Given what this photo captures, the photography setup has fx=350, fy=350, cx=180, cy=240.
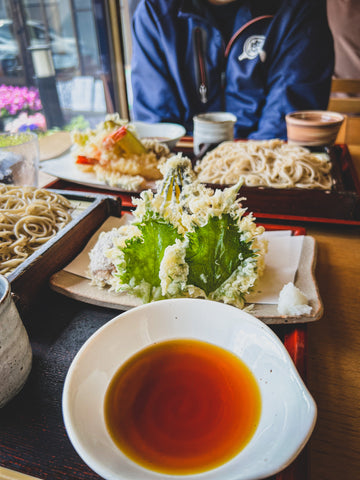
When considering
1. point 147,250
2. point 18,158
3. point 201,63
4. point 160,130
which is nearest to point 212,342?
point 147,250

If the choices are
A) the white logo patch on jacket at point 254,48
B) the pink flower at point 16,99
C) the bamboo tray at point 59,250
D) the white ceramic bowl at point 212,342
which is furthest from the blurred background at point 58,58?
the white ceramic bowl at point 212,342

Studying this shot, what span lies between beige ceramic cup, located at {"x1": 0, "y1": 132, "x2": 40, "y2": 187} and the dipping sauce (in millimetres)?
1366

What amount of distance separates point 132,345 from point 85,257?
0.57 meters

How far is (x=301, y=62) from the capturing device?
3596mm

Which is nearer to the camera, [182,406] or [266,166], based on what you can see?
[182,406]

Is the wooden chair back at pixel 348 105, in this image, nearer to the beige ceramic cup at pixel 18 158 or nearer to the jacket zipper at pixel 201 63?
the jacket zipper at pixel 201 63

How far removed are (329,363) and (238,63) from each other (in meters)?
3.48

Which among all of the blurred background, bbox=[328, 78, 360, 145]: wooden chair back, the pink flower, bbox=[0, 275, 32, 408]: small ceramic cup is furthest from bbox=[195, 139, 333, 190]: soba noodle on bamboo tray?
the pink flower

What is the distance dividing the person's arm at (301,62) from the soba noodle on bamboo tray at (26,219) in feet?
8.09

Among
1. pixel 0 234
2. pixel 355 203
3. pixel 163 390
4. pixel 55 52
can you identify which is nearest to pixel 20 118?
pixel 55 52

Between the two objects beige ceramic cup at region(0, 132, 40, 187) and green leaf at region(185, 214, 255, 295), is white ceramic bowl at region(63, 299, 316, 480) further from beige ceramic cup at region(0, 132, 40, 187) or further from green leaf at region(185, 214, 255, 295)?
beige ceramic cup at region(0, 132, 40, 187)

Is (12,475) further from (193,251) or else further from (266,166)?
(266,166)

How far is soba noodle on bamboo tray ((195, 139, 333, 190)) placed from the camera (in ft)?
6.73

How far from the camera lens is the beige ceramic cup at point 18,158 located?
1817 mm
